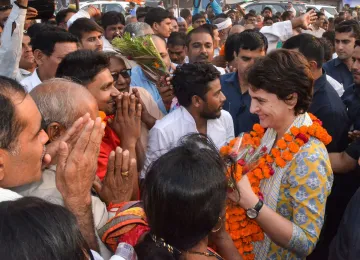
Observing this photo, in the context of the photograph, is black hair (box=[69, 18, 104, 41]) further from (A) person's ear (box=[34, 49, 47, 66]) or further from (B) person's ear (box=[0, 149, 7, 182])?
(B) person's ear (box=[0, 149, 7, 182])

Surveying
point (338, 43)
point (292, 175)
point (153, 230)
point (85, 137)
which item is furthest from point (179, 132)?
point (338, 43)

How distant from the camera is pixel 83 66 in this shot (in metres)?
2.81

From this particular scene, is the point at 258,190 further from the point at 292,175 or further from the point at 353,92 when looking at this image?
the point at 353,92

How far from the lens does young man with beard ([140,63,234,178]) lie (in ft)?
10.4

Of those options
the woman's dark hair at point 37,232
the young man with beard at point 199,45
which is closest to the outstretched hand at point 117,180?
the woman's dark hair at point 37,232

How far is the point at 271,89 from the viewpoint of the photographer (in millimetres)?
2314

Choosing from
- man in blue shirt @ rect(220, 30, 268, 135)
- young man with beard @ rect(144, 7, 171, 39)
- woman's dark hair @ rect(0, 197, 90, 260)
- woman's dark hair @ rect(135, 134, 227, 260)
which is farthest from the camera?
young man with beard @ rect(144, 7, 171, 39)

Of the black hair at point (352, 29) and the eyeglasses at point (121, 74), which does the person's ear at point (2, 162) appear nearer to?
the eyeglasses at point (121, 74)

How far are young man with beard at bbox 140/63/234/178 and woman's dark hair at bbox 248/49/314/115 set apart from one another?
2.93 feet

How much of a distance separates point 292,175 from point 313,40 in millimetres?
2178

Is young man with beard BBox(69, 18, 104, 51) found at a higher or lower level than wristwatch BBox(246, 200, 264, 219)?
lower

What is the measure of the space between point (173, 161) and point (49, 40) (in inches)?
103

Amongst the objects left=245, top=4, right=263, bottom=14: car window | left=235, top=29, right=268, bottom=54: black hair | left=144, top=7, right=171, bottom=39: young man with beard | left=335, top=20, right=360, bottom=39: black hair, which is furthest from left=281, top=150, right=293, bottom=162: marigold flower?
left=245, top=4, right=263, bottom=14: car window

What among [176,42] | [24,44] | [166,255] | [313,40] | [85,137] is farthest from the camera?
[176,42]
